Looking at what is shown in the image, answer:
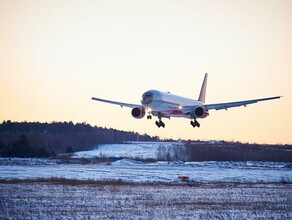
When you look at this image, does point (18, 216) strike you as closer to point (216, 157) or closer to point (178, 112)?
point (178, 112)

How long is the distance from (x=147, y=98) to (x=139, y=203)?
69.9 ft

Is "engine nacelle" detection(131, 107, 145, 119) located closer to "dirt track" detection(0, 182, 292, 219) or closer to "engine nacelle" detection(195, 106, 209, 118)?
"engine nacelle" detection(195, 106, 209, 118)

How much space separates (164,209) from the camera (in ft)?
90.5

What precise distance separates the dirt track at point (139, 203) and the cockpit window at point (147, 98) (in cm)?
1288

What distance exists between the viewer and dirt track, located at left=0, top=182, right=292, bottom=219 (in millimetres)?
24984

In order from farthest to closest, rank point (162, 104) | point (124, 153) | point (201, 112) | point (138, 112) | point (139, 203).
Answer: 1. point (124, 153)
2. point (201, 112)
3. point (138, 112)
4. point (162, 104)
5. point (139, 203)

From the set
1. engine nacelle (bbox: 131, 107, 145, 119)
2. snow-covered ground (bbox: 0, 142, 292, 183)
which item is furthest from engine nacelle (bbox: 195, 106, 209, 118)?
snow-covered ground (bbox: 0, 142, 292, 183)

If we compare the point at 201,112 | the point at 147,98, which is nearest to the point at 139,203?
the point at 147,98

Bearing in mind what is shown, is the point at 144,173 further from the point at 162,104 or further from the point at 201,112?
the point at 162,104

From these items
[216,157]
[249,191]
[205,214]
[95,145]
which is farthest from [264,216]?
[95,145]

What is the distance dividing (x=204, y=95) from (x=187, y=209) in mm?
49489

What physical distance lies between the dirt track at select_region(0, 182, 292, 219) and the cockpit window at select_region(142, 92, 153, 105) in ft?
42.2

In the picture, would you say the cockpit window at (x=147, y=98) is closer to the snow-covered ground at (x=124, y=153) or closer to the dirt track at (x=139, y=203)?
the dirt track at (x=139, y=203)

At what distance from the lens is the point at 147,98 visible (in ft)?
165
